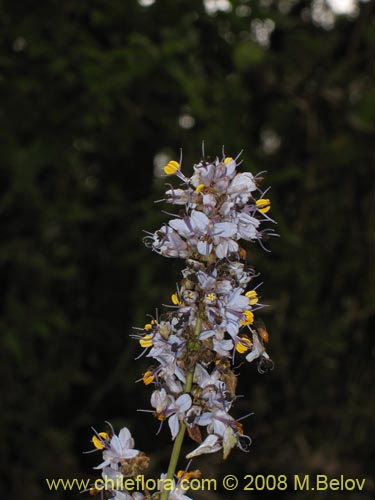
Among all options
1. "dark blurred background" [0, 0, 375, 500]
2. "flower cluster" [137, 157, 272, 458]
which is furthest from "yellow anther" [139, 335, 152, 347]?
"dark blurred background" [0, 0, 375, 500]

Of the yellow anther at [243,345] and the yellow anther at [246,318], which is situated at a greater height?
the yellow anther at [246,318]

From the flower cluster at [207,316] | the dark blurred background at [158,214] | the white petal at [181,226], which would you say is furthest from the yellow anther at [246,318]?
the dark blurred background at [158,214]

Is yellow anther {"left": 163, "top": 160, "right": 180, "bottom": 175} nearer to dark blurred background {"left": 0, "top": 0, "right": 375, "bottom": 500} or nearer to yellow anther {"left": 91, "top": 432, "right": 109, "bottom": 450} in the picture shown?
yellow anther {"left": 91, "top": 432, "right": 109, "bottom": 450}

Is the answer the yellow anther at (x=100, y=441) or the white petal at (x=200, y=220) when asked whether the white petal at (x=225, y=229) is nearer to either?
the white petal at (x=200, y=220)

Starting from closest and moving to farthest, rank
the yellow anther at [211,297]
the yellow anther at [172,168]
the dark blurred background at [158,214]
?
the yellow anther at [211,297] < the yellow anther at [172,168] < the dark blurred background at [158,214]

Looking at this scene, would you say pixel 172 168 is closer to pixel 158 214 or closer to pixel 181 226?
pixel 181 226

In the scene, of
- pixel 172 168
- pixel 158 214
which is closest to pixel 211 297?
pixel 172 168

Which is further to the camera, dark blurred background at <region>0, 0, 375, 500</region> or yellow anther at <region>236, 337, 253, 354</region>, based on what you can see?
dark blurred background at <region>0, 0, 375, 500</region>
